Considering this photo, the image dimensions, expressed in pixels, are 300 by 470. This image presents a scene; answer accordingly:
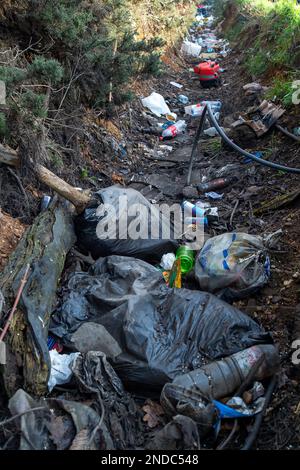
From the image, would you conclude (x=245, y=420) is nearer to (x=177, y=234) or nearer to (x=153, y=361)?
(x=153, y=361)

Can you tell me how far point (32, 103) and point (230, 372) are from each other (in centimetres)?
249

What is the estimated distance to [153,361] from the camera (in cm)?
237

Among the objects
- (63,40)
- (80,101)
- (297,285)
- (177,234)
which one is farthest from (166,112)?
(297,285)

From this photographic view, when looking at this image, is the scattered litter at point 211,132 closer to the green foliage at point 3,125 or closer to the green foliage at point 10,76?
the green foliage at point 10,76

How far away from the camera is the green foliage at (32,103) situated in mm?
3264

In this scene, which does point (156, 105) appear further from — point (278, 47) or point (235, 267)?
point (235, 267)

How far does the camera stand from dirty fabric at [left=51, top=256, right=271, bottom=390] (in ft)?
7.84

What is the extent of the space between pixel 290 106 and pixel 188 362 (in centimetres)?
390

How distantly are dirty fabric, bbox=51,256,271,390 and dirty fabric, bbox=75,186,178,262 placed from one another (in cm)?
48

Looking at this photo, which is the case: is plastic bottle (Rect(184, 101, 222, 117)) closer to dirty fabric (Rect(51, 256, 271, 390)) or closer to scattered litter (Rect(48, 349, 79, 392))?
dirty fabric (Rect(51, 256, 271, 390))

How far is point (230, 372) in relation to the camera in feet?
7.50
